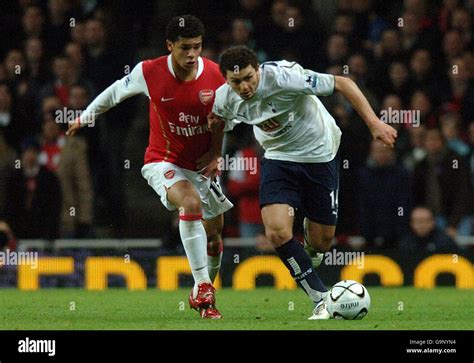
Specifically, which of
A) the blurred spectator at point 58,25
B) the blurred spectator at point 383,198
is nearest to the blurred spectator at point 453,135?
the blurred spectator at point 383,198

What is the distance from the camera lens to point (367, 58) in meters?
14.9

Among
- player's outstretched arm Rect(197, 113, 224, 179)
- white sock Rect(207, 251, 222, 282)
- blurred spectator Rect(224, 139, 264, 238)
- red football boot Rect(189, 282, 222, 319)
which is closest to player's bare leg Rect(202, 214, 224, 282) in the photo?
white sock Rect(207, 251, 222, 282)

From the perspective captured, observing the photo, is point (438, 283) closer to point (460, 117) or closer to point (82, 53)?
point (460, 117)

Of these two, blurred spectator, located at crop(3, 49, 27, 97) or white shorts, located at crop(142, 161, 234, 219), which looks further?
blurred spectator, located at crop(3, 49, 27, 97)

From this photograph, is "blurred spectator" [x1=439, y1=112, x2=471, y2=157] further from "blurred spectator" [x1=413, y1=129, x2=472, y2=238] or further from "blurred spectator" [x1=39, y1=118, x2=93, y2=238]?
"blurred spectator" [x1=39, y1=118, x2=93, y2=238]

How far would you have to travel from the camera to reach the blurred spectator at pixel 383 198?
1377 centimetres

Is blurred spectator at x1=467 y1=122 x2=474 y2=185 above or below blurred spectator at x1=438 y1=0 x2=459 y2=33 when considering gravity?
below

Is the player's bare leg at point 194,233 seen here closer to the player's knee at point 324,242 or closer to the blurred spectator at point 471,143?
the player's knee at point 324,242

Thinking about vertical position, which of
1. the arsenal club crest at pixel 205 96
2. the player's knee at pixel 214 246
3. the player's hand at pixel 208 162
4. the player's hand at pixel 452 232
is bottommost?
the player's knee at pixel 214 246

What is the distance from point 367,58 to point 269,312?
5.40 m

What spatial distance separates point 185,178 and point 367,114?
171cm

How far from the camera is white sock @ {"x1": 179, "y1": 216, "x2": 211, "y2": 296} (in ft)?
31.6

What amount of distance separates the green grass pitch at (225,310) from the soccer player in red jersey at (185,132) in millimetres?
592

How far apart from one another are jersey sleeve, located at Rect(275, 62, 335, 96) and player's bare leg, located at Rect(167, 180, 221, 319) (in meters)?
1.12
